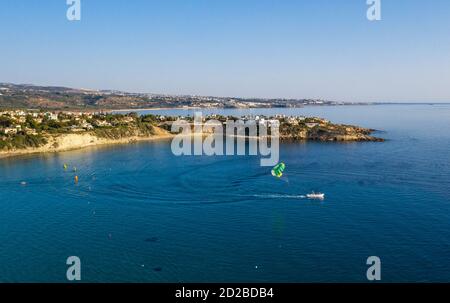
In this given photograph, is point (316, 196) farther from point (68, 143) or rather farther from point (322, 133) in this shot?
point (322, 133)

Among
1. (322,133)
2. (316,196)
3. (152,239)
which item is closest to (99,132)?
(322,133)

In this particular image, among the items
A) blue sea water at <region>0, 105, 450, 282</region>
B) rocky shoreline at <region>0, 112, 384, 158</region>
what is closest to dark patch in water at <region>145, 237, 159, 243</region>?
blue sea water at <region>0, 105, 450, 282</region>

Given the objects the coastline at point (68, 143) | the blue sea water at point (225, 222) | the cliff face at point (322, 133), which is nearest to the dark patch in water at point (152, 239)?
the blue sea water at point (225, 222)

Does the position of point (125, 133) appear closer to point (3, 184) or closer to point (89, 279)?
point (3, 184)

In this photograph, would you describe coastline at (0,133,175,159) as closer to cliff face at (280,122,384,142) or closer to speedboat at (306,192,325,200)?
cliff face at (280,122,384,142)

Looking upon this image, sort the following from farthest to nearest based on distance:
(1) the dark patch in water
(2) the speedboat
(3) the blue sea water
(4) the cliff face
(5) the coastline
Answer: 1. (4) the cliff face
2. (5) the coastline
3. (2) the speedboat
4. (1) the dark patch in water
5. (3) the blue sea water

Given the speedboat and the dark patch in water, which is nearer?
the dark patch in water

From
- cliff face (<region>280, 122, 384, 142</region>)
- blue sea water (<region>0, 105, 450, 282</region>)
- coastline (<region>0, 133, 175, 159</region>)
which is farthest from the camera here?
cliff face (<region>280, 122, 384, 142</region>)
